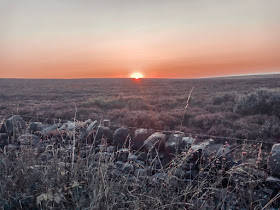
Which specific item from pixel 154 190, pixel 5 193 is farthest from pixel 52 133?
pixel 154 190

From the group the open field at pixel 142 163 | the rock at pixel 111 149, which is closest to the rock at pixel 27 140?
the open field at pixel 142 163

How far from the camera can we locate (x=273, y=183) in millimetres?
4332

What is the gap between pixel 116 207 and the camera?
9.62 feet

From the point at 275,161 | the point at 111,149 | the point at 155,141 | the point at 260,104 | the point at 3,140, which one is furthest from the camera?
the point at 260,104

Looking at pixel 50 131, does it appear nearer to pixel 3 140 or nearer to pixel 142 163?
pixel 3 140

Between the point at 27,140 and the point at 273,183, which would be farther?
the point at 27,140

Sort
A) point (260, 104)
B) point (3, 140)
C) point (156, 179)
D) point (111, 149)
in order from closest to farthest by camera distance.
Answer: point (156, 179) → point (111, 149) → point (3, 140) → point (260, 104)

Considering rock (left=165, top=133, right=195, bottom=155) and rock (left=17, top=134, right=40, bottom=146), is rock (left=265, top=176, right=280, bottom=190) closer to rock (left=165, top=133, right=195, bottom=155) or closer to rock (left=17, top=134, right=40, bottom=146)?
rock (left=165, top=133, right=195, bottom=155)

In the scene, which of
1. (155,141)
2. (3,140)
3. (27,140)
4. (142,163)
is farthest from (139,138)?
(3,140)

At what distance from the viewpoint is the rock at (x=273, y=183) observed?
431 cm

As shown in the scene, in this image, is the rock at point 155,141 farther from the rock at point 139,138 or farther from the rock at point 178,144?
the rock at point 139,138

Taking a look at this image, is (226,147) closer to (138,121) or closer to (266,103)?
(138,121)

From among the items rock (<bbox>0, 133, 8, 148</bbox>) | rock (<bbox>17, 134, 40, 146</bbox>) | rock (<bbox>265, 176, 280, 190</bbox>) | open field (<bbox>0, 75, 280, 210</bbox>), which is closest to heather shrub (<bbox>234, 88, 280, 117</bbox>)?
open field (<bbox>0, 75, 280, 210</bbox>)

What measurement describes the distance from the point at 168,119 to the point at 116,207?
24.3 ft
